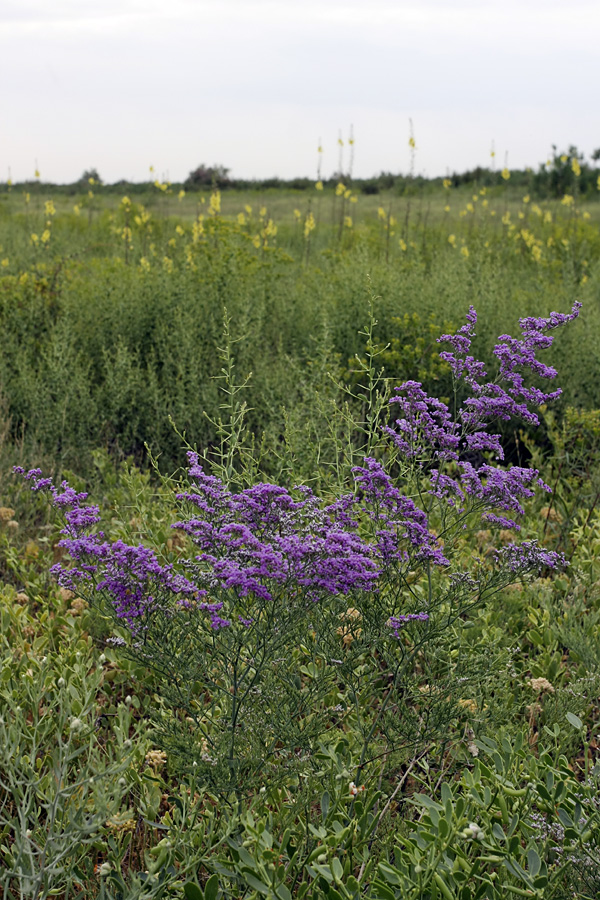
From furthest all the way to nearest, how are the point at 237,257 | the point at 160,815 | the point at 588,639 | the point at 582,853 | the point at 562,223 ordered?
the point at 562,223, the point at 237,257, the point at 588,639, the point at 160,815, the point at 582,853

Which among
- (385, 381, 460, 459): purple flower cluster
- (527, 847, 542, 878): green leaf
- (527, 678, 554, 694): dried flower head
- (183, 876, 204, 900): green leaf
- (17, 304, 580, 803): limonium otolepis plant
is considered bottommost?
(527, 678, 554, 694): dried flower head

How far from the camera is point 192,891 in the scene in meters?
1.83

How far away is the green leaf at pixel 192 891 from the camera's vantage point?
1.81 metres

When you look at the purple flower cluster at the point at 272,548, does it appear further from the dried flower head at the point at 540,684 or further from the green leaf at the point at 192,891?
the dried flower head at the point at 540,684

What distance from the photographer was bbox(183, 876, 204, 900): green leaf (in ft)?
5.95

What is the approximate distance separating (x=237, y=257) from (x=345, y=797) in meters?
5.79

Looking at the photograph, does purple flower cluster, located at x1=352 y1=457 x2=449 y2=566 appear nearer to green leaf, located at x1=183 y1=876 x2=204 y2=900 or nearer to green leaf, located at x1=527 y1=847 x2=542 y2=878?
green leaf, located at x1=527 y1=847 x2=542 y2=878

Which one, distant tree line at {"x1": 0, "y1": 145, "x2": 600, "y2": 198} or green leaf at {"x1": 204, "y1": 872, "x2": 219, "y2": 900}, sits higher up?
distant tree line at {"x1": 0, "y1": 145, "x2": 600, "y2": 198}

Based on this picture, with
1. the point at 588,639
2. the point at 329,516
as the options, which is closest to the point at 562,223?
the point at 588,639

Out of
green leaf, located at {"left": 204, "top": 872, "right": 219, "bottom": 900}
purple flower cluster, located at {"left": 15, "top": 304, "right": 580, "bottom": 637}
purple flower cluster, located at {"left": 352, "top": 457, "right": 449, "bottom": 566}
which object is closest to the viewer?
green leaf, located at {"left": 204, "top": 872, "right": 219, "bottom": 900}

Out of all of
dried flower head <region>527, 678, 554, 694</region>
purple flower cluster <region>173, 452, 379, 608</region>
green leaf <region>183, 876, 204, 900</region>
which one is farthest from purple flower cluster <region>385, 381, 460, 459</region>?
green leaf <region>183, 876, 204, 900</region>

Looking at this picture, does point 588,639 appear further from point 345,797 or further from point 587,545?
point 345,797

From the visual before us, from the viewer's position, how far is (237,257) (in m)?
7.18

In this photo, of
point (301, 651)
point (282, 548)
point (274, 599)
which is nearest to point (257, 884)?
point (274, 599)
